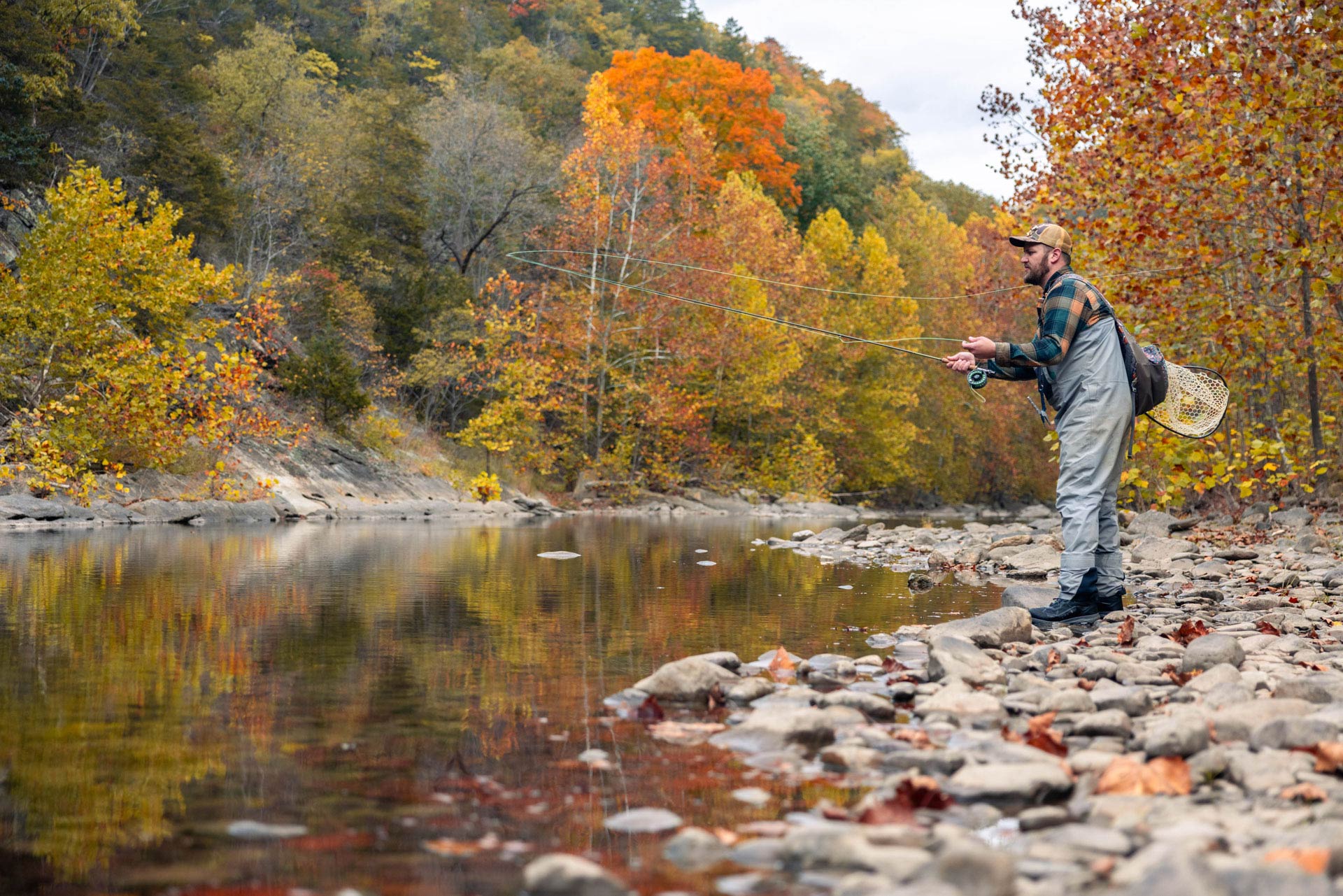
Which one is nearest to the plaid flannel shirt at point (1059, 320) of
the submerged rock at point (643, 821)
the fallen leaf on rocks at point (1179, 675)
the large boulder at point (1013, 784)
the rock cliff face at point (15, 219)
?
the fallen leaf on rocks at point (1179, 675)

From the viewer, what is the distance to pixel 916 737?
4.04 metres

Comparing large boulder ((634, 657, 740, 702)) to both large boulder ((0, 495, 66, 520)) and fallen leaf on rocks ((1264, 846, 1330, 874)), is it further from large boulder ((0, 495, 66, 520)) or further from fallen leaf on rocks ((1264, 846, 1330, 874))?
large boulder ((0, 495, 66, 520))

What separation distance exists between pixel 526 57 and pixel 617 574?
143ft

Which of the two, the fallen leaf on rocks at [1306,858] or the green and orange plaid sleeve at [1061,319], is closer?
the fallen leaf on rocks at [1306,858]

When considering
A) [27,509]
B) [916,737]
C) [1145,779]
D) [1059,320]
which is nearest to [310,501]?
[27,509]

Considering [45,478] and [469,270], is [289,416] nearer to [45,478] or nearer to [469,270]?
[45,478]

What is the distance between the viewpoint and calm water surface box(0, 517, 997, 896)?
9.32 ft

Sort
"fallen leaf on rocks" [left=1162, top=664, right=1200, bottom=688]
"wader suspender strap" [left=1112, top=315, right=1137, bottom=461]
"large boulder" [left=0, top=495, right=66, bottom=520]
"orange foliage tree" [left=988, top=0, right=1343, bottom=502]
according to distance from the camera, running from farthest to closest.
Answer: "large boulder" [left=0, top=495, right=66, bottom=520] < "orange foliage tree" [left=988, top=0, right=1343, bottom=502] < "wader suspender strap" [left=1112, top=315, right=1137, bottom=461] < "fallen leaf on rocks" [left=1162, top=664, right=1200, bottom=688]

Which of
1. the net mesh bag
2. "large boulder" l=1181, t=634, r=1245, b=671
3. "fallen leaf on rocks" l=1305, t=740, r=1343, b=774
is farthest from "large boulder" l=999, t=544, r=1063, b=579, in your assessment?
"fallen leaf on rocks" l=1305, t=740, r=1343, b=774

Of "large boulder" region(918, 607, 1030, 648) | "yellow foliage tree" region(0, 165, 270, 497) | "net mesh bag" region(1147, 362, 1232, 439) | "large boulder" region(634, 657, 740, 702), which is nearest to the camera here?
"large boulder" region(634, 657, 740, 702)

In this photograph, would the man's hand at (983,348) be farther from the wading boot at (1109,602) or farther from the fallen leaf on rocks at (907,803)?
the fallen leaf on rocks at (907,803)

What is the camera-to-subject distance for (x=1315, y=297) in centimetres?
1102

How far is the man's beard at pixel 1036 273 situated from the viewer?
24.8ft

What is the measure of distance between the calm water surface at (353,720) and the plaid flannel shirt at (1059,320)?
180cm
